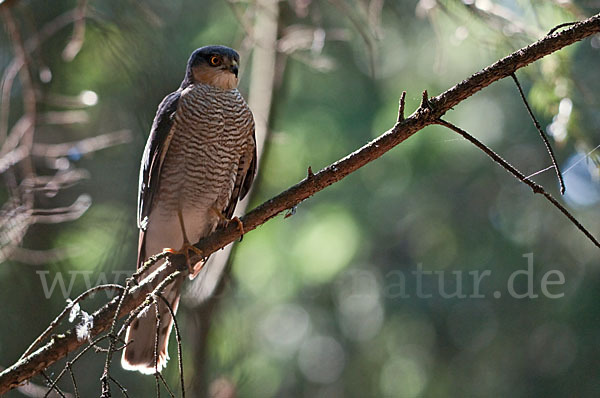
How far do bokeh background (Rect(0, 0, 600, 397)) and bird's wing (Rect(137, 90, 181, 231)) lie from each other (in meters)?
0.74

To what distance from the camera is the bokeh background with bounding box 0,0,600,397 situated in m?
4.66

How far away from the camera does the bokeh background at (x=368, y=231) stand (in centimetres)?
466

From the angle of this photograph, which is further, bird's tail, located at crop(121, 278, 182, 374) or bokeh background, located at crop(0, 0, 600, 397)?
bokeh background, located at crop(0, 0, 600, 397)

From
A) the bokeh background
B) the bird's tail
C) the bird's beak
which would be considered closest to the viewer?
the bird's tail

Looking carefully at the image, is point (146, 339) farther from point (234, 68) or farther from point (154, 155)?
point (234, 68)

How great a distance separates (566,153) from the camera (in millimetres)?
5449

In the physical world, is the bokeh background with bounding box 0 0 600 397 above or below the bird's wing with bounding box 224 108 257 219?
above

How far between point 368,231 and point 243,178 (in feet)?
10.4

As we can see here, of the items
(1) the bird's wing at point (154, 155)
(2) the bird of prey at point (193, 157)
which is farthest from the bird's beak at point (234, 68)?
(1) the bird's wing at point (154, 155)

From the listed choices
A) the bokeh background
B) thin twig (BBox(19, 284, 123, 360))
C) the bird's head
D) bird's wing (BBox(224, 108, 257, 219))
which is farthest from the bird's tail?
thin twig (BBox(19, 284, 123, 360))

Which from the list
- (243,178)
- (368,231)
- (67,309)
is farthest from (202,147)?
(368,231)

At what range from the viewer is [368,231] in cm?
659

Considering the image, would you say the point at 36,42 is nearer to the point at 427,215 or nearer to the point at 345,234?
the point at 345,234

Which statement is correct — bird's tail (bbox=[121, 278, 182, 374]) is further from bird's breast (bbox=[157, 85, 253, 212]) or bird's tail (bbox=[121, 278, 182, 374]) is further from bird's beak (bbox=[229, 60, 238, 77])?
bird's beak (bbox=[229, 60, 238, 77])
